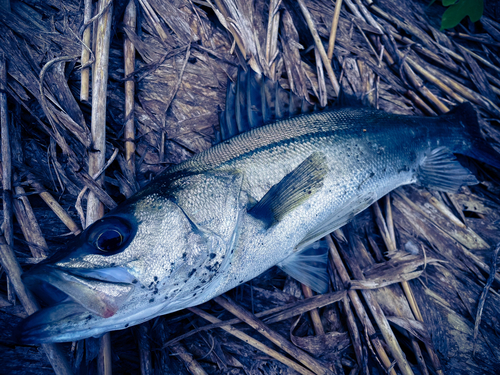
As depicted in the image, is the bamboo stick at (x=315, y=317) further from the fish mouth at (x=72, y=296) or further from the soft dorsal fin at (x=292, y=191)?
the fish mouth at (x=72, y=296)

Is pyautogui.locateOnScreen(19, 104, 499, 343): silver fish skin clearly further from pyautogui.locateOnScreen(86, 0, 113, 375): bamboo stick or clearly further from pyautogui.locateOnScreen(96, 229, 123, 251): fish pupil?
pyautogui.locateOnScreen(86, 0, 113, 375): bamboo stick

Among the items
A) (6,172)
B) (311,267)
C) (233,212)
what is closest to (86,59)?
(6,172)

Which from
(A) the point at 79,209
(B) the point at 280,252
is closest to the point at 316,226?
(B) the point at 280,252

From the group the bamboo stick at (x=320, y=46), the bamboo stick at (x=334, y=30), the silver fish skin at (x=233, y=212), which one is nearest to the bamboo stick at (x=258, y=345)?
the silver fish skin at (x=233, y=212)

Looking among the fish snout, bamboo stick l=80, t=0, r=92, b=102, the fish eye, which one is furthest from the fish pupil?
bamboo stick l=80, t=0, r=92, b=102

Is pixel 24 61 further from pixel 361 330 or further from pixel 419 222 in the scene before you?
pixel 419 222
